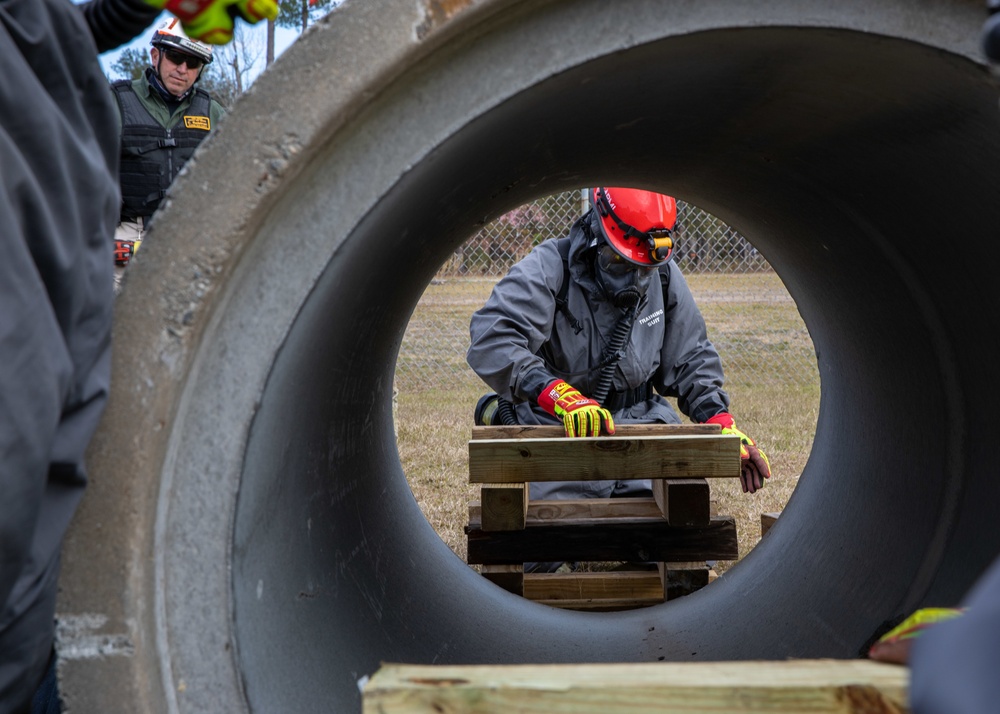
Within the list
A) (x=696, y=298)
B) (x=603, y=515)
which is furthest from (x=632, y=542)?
(x=696, y=298)

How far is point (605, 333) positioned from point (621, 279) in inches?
11.3

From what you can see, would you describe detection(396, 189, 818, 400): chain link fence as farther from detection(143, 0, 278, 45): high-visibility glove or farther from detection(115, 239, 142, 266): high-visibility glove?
detection(143, 0, 278, 45): high-visibility glove

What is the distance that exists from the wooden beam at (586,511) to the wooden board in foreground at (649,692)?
2.66 metres

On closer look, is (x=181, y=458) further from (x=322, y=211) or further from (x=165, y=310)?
(x=322, y=211)

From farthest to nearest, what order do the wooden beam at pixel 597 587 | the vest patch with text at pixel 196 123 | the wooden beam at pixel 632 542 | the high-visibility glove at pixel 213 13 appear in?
the vest patch with text at pixel 196 123 → the wooden beam at pixel 597 587 → the wooden beam at pixel 632 542 → the high-visibility glove at pixel 213 13

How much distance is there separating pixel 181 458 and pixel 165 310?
0.80 feet

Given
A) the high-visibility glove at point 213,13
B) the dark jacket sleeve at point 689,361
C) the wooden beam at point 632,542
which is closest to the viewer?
the high-visibility glove at point 213,13

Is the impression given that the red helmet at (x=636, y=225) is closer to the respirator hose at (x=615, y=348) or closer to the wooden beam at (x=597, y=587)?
the respirator hose at (x=615, y=348)

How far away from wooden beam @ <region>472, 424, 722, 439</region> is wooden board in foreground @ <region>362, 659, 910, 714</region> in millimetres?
2548

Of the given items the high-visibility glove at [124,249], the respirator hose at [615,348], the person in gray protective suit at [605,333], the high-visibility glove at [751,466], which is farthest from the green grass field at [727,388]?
the high-visibility glove at [124,249]

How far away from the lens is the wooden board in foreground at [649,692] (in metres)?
1.22

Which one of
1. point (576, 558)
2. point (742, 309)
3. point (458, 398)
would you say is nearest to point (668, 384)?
point (576, 558)

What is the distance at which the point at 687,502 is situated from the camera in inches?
150

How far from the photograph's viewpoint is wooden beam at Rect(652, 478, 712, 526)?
12.4 feet
